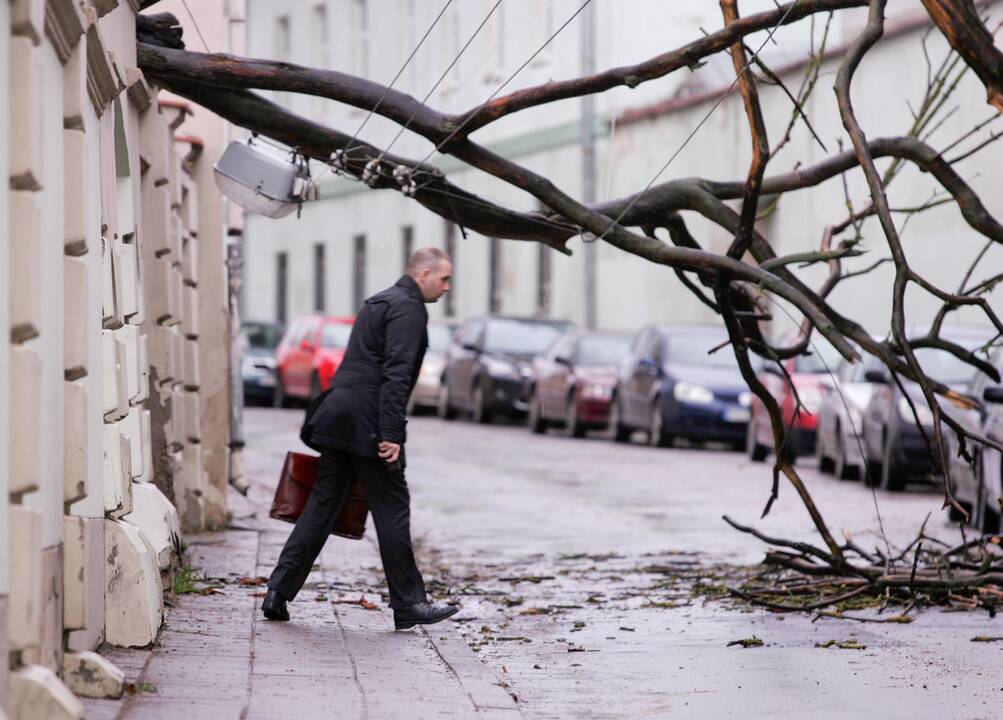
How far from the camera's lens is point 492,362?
34750 mm

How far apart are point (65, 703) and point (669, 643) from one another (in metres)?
4.60

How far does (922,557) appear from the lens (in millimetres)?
13117

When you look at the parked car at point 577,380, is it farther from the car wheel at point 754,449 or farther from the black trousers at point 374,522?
the black trousers at point 374,522

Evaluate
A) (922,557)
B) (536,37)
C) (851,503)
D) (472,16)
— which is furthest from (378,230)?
(922,557)

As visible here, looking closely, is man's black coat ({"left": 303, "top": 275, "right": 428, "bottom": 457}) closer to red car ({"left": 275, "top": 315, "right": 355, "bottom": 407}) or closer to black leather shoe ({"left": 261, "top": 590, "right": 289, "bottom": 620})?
black leather shoe ({"left": 261, "top": 590, "right": 289, "bottom": 620})

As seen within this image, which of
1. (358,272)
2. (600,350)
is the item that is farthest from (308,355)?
(358,272)

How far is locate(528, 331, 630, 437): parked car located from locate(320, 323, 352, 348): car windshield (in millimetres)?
5943

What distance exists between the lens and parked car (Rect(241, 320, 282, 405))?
136 ft

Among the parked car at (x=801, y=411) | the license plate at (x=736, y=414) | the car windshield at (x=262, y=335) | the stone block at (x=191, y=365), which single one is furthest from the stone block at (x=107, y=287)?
the car windshield at (x=262, y=335)

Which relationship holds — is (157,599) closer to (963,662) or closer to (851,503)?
(963,662)

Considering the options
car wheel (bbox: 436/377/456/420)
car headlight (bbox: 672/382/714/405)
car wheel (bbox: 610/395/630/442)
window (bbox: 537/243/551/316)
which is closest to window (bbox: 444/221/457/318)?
window (bbox: 537/243/551/316)

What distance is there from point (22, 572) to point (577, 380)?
25187 mm

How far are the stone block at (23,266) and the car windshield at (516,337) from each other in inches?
1145

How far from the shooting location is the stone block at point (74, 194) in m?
7.12
